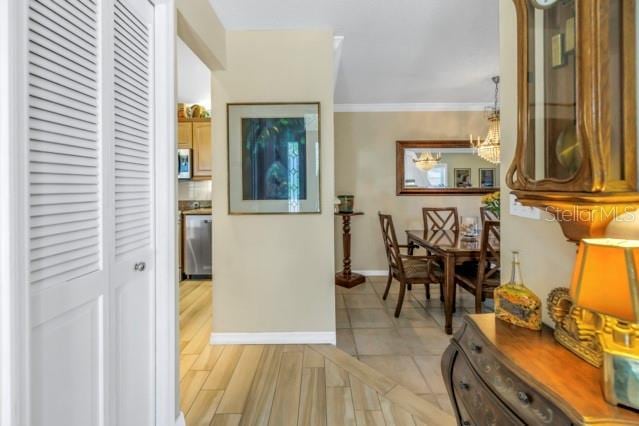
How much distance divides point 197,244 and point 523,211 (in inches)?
166

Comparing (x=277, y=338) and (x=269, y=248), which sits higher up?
(x=269, y=248)

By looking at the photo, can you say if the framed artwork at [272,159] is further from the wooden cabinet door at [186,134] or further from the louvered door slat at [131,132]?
the wooden cabinet door at [186,134]

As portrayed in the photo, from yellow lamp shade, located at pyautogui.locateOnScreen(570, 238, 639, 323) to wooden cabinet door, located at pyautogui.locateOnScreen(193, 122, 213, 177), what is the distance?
4.86 meters

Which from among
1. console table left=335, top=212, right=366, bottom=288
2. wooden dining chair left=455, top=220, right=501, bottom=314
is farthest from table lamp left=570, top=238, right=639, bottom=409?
console table left=335, top=212, right=366, bottom=288

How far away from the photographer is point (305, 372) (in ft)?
7.86

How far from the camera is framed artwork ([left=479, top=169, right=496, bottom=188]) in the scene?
5215 millimetres

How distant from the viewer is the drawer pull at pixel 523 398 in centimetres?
85

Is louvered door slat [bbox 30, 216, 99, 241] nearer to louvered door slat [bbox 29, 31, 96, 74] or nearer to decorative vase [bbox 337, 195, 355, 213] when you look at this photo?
louvered door slat [bbox 29, 31, 96, 74]

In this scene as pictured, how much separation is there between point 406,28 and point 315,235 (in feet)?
6.05

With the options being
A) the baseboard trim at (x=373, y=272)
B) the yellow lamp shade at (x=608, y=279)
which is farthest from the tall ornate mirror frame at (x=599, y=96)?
the baseboard trim at (x=373, y=272)

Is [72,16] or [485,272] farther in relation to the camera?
[485,272]

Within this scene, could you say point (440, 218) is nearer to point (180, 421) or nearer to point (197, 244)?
point (197, 244)

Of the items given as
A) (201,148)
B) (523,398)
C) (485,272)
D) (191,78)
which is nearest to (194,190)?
(201,148)

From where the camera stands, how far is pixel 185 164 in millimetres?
5012
